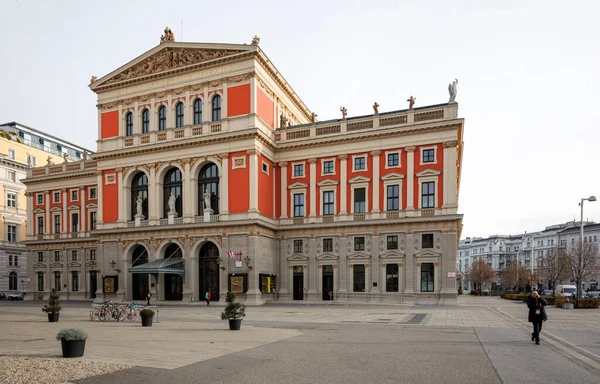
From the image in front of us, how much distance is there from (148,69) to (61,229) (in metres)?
25.8

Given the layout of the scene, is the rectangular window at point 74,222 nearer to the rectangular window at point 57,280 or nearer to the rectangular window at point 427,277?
the rectangular window at point 57,280

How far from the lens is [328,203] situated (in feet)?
159

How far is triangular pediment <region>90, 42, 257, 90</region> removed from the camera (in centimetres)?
4759

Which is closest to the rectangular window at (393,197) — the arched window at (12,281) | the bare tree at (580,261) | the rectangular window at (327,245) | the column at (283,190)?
the rectangular window at (327,245)

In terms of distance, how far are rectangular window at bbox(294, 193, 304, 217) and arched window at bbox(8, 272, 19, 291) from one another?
51151 millimetres

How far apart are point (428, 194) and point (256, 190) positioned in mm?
16251

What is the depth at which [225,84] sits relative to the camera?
4753 centimetres

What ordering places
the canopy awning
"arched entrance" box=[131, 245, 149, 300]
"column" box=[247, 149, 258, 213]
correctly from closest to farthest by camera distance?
1. "column" box=[247, 149, 258, 213]
2. the canopy awning
3. "arched entrance" box=[131, 245, 149, 300]

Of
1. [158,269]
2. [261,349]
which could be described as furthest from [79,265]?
[261,349]

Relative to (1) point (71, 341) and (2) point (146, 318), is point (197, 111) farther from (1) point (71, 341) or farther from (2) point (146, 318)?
(1) point (71, 341)

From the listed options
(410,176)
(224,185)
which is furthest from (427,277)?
(224,185)

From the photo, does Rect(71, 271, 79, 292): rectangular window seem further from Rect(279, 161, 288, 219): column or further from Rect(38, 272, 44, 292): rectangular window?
Rect(279, 161, 288, 219): column

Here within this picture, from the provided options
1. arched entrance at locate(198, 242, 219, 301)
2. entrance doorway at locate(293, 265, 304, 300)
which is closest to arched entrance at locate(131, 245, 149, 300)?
arched entrance at locate(198, 242, 219, 301)

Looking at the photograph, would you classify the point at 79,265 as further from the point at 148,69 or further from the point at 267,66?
the point at 267,66
